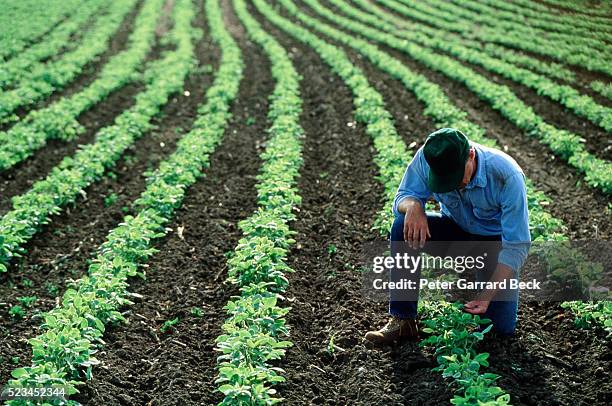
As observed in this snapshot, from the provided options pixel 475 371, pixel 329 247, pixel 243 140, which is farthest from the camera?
pixel 243 140

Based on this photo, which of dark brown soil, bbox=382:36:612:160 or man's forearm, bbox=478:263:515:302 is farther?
dark brown soil, bbox=382:36:612:160

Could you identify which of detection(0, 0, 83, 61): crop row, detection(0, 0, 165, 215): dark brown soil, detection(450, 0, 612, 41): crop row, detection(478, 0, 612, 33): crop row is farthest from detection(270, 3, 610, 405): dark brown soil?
detection(0, 0, 83, 61): crop row

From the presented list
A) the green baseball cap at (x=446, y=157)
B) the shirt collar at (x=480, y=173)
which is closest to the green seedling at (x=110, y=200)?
the green baseball cap at (x=446, y=157)

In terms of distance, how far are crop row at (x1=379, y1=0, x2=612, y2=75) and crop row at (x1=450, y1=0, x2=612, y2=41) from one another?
0.40 m

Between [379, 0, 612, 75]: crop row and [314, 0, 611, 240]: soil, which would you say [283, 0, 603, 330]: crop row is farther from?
[379, 0, 612, 75]: crop row

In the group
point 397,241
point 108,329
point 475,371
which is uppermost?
point 397,241

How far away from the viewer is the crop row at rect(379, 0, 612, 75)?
1338 centimetres

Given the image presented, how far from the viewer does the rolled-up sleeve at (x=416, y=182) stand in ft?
14.9

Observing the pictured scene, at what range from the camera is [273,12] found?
1132 inches

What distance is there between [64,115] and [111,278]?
6.58 metres

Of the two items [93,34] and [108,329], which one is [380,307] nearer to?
[108,329]

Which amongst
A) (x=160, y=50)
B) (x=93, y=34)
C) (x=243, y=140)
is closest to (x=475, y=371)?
(x=243, y=140)

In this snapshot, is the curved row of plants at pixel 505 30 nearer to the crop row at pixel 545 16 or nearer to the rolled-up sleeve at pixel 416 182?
the crop row at pixel 545 16

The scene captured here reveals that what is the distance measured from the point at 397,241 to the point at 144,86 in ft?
36.8
